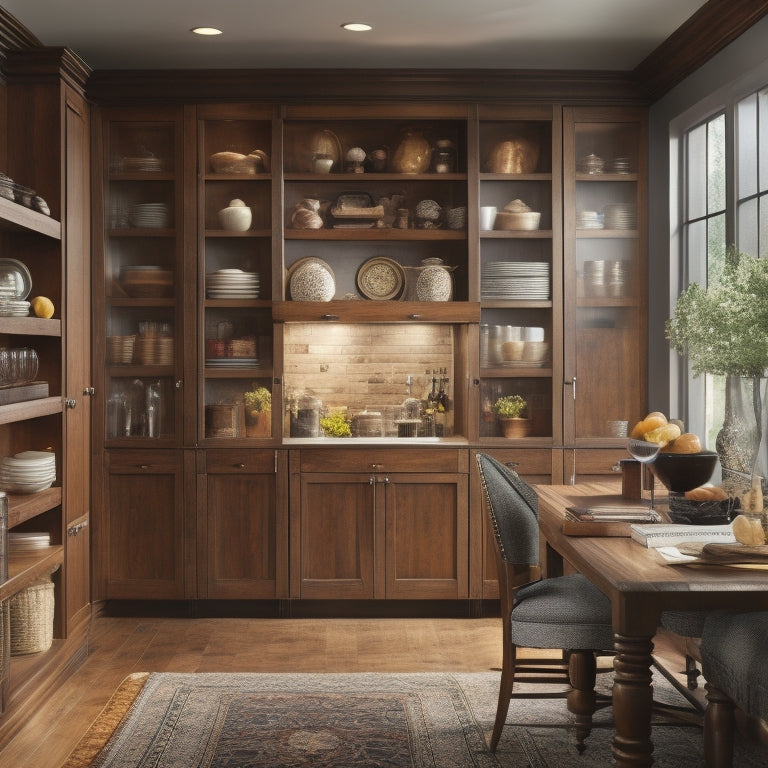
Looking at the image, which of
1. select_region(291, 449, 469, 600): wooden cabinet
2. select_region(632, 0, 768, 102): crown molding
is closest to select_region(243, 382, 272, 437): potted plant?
select_region(291, 449, 469, 600): wooden cabinet

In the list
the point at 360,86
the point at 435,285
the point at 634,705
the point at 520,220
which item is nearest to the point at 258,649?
the point at 435,285

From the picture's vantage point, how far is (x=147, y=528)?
188 inches

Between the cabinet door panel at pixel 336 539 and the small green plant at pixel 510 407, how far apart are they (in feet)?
2.57

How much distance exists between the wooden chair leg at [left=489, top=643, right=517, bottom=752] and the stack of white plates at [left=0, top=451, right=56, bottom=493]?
204 cm

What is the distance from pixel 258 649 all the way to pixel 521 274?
2259mm

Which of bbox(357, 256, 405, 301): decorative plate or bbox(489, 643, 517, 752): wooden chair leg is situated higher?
bbox(357, 256, 405, 301): decorative plate

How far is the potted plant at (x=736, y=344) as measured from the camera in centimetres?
301

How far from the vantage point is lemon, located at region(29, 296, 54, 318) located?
388 centimetres

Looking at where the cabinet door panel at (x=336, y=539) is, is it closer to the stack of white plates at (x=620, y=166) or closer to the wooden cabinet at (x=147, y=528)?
the wooden cabinet at (x=147, y=528)

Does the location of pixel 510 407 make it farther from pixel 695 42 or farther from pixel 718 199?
pixel 695 42

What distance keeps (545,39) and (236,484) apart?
261cm

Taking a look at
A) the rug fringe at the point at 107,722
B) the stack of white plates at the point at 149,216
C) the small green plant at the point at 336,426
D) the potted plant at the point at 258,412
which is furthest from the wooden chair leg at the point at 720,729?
the stack of white plates at the point at 149,216

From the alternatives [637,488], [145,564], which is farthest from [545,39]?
[145,564]

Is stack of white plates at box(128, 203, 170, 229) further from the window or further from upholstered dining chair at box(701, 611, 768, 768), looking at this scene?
upholstered dining chair at box(701, 611, 768, 768)
